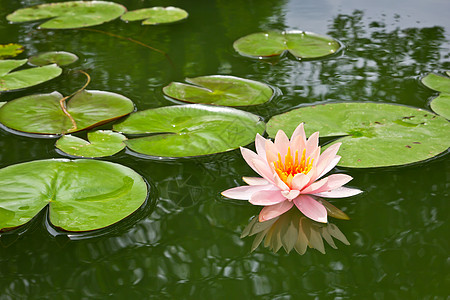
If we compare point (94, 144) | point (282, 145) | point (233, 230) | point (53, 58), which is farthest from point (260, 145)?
point (53, 58)

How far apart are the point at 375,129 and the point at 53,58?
176cm

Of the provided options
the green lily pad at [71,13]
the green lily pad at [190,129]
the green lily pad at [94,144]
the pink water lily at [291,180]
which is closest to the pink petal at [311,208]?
the pink water lily at [291,180]

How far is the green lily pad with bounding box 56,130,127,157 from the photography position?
1586mm

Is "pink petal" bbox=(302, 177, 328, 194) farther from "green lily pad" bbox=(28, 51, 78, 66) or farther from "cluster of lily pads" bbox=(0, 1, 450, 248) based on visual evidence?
"green lily pad" bbox=(28, 51, 78, 66)

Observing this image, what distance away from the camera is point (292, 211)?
4.28 feet

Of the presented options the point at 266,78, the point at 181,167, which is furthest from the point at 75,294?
the point at 266,78

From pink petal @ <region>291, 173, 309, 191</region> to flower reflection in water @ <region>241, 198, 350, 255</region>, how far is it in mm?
80

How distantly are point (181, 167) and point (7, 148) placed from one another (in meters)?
0.67

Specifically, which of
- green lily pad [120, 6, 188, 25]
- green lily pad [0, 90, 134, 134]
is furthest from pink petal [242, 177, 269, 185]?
green lily pad [120, 6, 188, 25]

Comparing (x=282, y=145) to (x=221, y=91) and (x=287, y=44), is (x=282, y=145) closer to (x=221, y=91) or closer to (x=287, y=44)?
(x=221, y=91)

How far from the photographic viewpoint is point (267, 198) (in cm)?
127

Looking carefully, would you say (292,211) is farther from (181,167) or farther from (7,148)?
(7,148)

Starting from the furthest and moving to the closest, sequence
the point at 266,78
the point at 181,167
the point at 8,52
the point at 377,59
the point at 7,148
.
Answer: the point at 8,52, the point at 377,59, the point at 266,78, the point at 7,148, the point at 181,167

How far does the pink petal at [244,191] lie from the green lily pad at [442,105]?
84 cm
